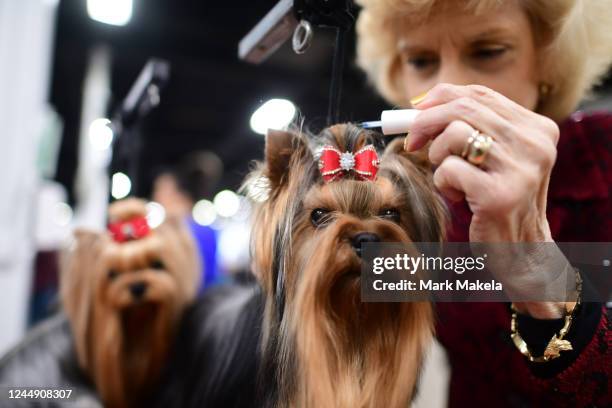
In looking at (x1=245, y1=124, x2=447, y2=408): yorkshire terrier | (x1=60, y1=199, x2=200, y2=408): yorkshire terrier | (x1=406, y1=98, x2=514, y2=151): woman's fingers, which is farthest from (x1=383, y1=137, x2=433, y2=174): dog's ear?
(x1=60, y1=199, x2=200, y2=408): yorkshire terrier

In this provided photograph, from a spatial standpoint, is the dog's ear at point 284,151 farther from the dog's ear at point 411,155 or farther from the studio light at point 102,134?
the studio light at point 102,134

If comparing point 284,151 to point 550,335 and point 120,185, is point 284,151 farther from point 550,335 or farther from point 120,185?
point 120,185

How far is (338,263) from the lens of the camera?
717 millimetres

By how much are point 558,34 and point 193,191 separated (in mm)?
2436

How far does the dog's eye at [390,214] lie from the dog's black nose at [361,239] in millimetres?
74

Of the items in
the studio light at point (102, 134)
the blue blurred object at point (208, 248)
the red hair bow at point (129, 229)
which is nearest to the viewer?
the studio light at point (102, 134)

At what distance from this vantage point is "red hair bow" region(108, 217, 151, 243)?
5.28ft

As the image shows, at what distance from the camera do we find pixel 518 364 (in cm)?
90

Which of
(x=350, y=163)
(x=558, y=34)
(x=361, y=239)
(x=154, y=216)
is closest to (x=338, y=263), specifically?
(x=361, y=239)

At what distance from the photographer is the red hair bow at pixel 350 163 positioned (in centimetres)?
77

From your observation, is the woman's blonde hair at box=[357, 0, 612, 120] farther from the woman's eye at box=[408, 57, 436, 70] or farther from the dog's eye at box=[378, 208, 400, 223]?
the dog's eye at box=[378, 208, 400, 223]

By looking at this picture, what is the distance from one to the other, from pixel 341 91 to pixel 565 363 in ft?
1.86

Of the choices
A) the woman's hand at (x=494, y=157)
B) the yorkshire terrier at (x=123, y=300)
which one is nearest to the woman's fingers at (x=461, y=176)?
the woman's hand at (x=494, y=157)

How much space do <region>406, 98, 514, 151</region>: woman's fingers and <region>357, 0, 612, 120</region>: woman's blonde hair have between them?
0.39m
